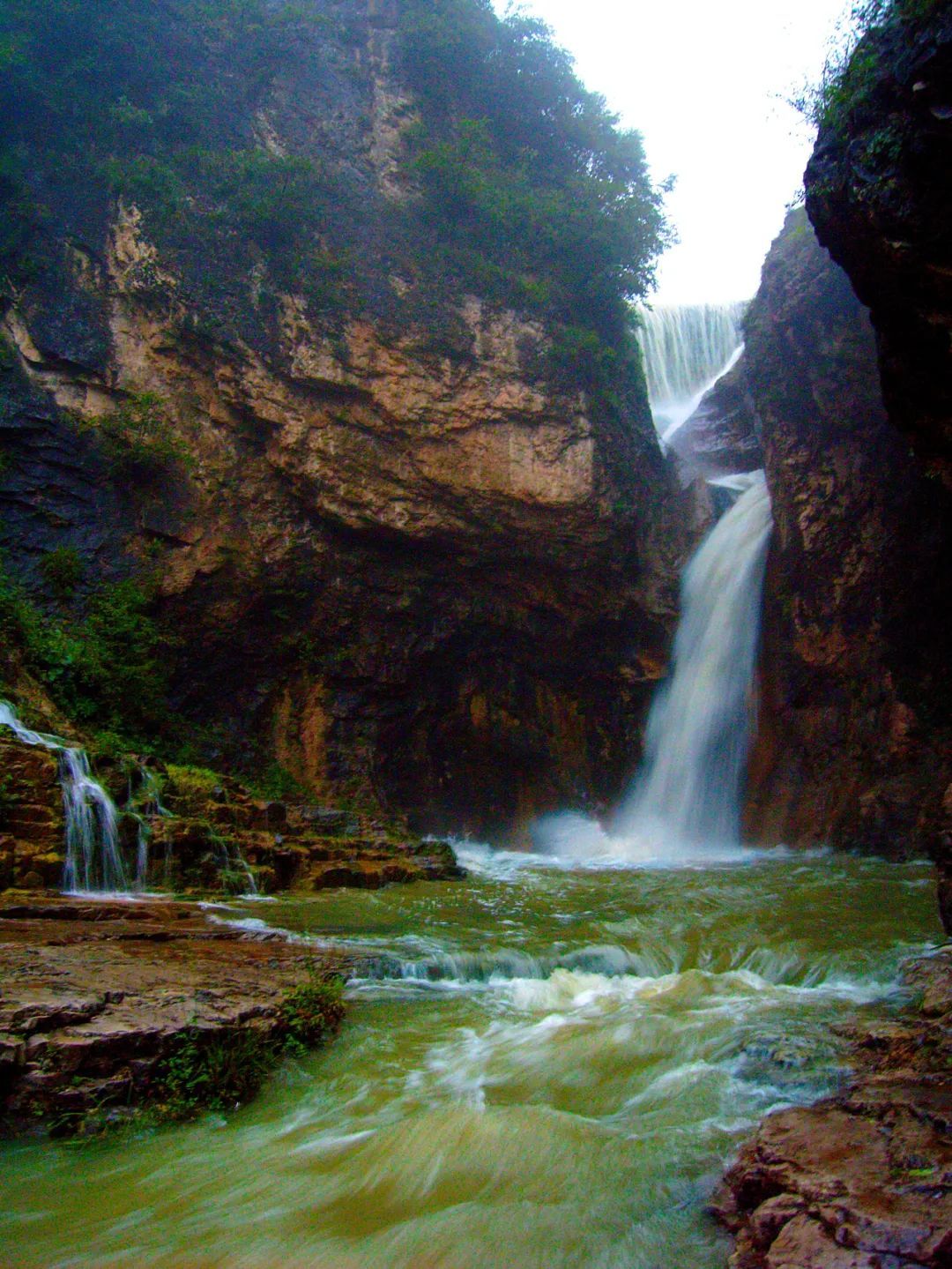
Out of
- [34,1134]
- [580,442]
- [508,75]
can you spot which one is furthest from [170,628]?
[508,75]

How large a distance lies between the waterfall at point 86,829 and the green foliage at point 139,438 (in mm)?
7048

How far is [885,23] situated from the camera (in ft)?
25.6

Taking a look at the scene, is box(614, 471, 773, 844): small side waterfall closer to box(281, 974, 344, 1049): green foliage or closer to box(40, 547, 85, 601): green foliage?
box(40, 547, 85, 601): green foliage

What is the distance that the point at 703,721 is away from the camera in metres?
17.8

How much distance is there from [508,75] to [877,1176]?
23811 mm

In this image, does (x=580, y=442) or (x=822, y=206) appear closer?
(x=822, y=206)

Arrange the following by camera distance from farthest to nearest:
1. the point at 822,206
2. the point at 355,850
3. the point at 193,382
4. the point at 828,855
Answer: the point at 193,382 → the point at 828,855 → the point at 355,850 → the point at 822,206

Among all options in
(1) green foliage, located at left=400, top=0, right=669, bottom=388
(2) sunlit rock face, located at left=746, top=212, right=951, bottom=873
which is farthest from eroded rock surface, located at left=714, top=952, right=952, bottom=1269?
(1) green foliage, located at left=400, top=0, right=669, bottom=388

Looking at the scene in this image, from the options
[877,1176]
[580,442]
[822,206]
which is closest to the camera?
[877,1176]

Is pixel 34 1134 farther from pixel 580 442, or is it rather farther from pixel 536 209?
pixel 536 209

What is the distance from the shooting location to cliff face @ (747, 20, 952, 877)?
1412 cm

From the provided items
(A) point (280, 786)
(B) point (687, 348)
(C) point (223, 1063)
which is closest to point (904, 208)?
(C) point (223, 1063)

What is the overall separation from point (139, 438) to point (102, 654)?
4.41 meters

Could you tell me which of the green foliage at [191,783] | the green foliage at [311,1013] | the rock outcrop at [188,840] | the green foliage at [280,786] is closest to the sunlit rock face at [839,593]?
the rock outcrop at [188,840]
